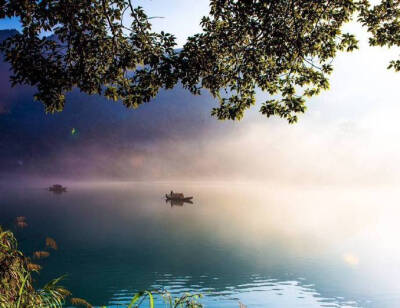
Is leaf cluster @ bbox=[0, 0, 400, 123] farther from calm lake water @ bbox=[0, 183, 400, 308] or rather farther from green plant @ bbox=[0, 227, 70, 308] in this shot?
calm lake water @ bbox=[0, 183, 400, 308]

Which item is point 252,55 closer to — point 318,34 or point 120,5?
point 318,34

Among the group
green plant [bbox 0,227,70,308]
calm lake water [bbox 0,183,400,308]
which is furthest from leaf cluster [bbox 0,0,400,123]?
calm lake water [bbox 0,183,400,308]

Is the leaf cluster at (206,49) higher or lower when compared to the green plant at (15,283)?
higher

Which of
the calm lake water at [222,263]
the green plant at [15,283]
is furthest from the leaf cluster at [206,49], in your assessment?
the calm lake water at [222,263]

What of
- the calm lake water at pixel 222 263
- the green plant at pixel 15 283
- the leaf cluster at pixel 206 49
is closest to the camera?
the green plant at pixel 15 283

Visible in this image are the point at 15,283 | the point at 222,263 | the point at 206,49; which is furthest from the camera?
the point at 222,263

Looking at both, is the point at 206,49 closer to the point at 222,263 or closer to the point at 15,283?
the point at 15,283

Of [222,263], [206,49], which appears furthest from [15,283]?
[222,263]

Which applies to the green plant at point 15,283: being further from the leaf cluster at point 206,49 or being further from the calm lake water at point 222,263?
the calm lake water at point 222,263

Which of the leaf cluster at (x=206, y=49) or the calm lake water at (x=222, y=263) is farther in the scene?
the calm lake water at (x=222, y=263)

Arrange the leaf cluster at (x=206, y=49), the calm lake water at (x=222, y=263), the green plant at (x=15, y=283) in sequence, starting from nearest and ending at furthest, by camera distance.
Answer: the green plant at (x=15, y=283), the leaf cluster at (x=206, y=49), the calm lake water at (x=222, y=263)

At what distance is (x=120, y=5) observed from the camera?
12.6m

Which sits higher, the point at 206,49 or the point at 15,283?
the point at 206,49

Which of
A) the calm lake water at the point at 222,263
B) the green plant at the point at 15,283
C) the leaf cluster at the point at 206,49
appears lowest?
the calm lake water at the point at 222,263
